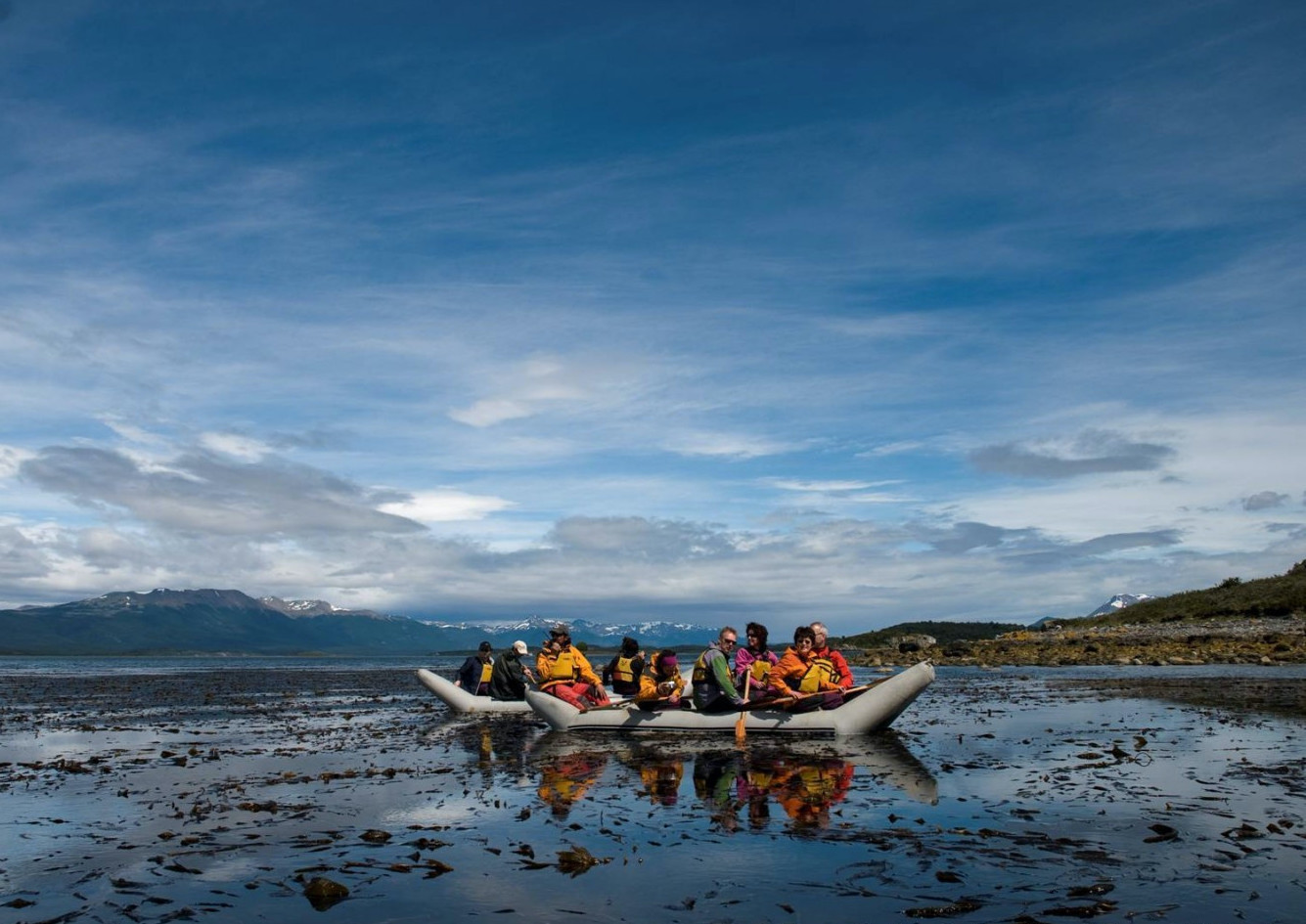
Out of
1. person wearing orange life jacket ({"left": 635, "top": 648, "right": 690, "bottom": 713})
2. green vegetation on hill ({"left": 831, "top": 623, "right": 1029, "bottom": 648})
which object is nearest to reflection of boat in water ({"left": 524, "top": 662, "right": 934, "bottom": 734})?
person wearing orange life jacket ({"left": 635, "top": 648, "right": 690, "bottom": 713})

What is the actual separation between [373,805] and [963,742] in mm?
12218

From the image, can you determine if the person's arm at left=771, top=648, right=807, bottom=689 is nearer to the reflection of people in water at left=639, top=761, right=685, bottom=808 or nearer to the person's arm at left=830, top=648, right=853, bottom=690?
the person's arm at left=830, top=648, right=853, bottom=690

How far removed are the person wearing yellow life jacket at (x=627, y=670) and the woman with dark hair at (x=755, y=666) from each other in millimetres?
3811

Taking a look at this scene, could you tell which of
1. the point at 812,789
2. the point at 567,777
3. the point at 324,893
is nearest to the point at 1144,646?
the point at 812,789

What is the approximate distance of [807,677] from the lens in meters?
21.0

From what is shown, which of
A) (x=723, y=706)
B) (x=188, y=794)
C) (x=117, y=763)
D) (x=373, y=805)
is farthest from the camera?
(x=723, y=706)

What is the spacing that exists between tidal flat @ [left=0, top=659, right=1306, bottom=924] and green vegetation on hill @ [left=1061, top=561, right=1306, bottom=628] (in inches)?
1671

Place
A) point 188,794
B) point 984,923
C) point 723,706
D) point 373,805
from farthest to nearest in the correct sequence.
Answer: point 723,706 → point 188,794 → point 373,805 → point 984,923

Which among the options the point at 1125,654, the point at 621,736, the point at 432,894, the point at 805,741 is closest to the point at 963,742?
the point at 805,741

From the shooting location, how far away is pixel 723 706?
2133cm

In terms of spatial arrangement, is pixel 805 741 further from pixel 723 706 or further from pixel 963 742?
pixel 963 742

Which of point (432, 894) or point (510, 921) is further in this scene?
point (432, 894)

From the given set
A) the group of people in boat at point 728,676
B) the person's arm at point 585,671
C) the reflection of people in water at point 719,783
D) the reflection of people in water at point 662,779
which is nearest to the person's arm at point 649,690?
the group of people in boat at point 728,676

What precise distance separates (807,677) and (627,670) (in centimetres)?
638
